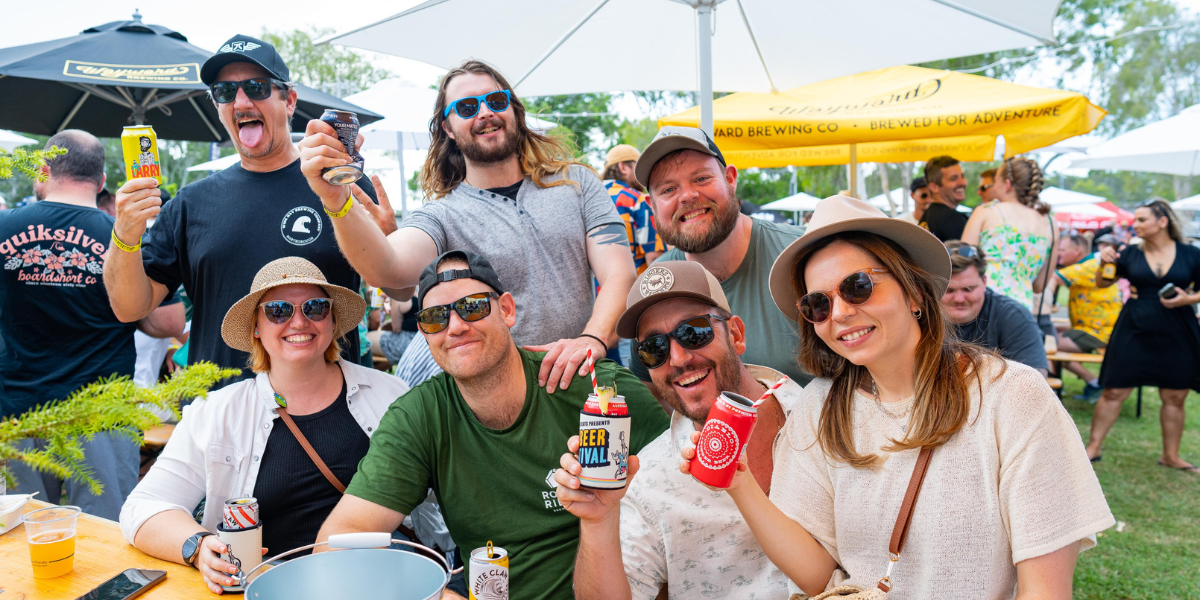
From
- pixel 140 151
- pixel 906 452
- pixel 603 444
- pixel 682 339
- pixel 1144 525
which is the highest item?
pixel 140 151

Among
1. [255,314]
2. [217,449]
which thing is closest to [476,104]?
[255,314]

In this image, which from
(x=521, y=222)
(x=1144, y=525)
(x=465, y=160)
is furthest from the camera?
(x=1144, y=525)

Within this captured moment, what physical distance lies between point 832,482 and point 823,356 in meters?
0.38

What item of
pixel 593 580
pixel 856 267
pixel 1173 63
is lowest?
pixel 593 580

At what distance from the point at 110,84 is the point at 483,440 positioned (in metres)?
3.62

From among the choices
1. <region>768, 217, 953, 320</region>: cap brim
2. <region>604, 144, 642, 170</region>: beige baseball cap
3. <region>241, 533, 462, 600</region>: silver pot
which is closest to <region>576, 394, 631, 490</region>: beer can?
<region>241, 533, 462, 600</region>: silver pot

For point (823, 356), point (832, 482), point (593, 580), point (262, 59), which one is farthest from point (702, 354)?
point (262, 59)

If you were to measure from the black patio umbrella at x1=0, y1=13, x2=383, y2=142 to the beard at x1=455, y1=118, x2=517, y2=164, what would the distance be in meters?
2.27

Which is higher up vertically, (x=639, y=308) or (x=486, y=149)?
(x=486, y=149)

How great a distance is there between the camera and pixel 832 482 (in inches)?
77.3

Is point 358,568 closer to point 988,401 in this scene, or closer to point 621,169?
point 988,401

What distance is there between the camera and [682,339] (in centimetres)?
219

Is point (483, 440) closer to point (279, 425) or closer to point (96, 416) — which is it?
point (279, 425)

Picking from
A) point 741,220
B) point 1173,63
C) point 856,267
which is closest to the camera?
point 856,267
